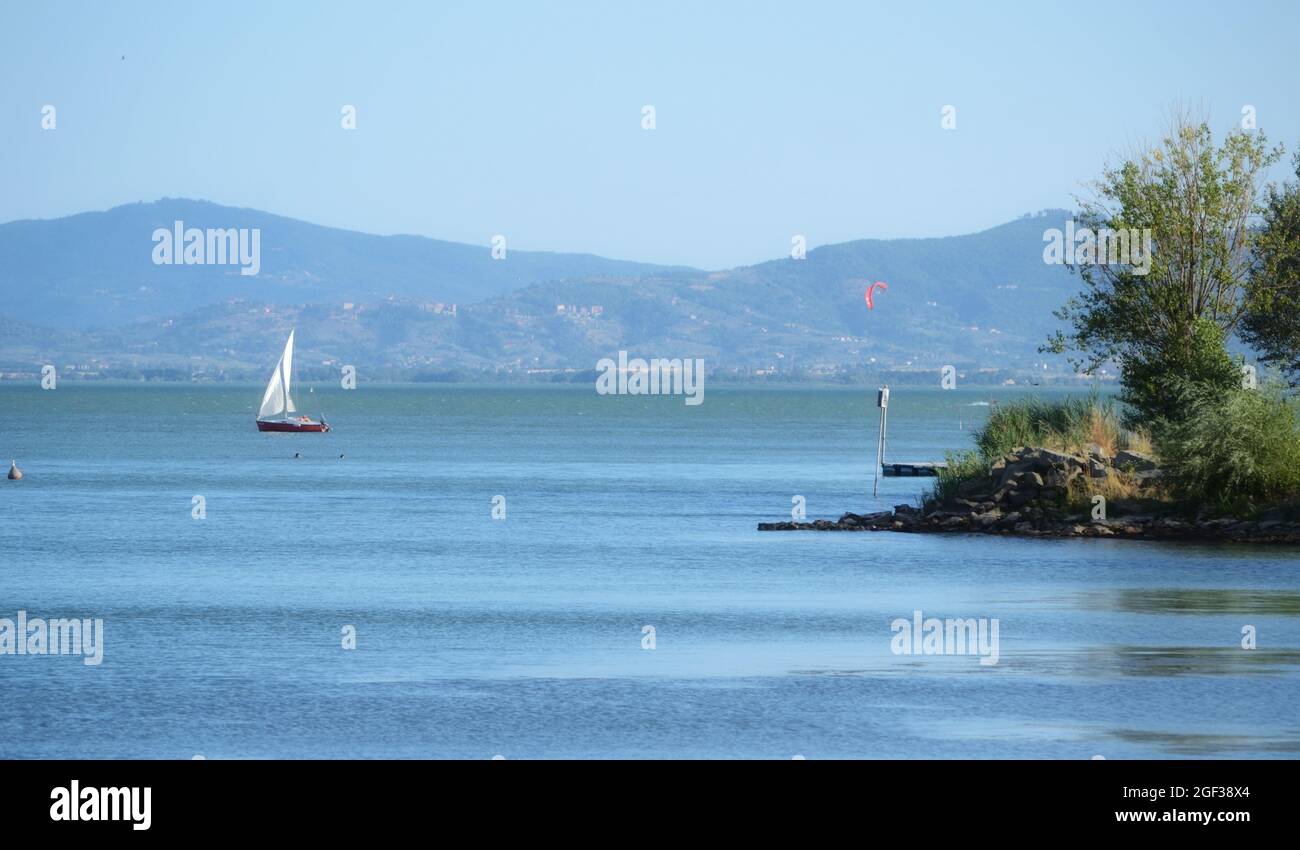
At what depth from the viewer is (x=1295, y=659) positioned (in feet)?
86.3

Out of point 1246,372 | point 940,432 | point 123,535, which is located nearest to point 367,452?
point 940,432

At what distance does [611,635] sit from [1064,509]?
789 inches

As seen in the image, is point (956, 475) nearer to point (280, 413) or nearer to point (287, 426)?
point (287, 426)

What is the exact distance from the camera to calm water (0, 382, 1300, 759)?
69.8ft

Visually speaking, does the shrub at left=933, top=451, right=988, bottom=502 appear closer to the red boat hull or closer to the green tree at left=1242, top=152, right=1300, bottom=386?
the green tree at left=1242, top=152, right=1300, bottom=386

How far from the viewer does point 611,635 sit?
29.7 m

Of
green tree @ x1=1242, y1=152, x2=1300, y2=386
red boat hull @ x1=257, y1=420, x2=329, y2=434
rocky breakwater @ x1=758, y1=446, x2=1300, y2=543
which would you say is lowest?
rocky breakwater @ x1=758, y1=446, x2=1300, y2=543

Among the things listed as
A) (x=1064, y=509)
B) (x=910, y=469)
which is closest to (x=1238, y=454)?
(x=1064, y=509)

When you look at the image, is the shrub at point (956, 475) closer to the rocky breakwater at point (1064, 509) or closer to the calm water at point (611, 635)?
the rocky breakwater at point (1064, 509)

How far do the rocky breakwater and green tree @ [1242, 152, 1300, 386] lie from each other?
24.2ft

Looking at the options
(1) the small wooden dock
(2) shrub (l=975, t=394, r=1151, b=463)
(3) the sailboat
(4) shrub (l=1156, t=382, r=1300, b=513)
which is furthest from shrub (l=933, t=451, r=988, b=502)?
(3) the sailboat

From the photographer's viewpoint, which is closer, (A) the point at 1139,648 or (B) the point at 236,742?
(B) the point at 236,742
